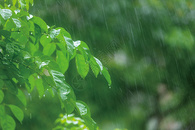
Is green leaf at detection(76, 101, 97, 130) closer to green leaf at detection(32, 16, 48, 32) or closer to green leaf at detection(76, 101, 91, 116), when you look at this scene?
green leaf at detection(76, 101, 91, 116)

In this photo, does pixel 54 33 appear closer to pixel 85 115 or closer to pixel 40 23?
pixel 40 23

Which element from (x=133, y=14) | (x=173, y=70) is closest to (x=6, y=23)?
(x=133, y=14)

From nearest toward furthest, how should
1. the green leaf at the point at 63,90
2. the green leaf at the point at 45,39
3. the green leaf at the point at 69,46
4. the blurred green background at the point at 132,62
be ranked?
1. the green leaf at the point at 63,90
2. the green leaf at the point at 69,46
3. the green leaf at the point at 45,39
4. the blurred green background at the point at 132,62

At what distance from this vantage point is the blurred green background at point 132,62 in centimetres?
534

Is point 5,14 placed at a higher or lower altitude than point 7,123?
higher

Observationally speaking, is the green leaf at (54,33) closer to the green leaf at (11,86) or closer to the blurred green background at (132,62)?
the green leaf at (11,86)

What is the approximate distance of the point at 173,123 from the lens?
243 inches

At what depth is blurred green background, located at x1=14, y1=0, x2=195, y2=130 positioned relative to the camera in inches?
210

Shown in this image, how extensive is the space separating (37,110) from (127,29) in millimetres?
1872

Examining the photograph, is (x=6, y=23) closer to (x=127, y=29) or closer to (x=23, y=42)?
(x=23, y=42)

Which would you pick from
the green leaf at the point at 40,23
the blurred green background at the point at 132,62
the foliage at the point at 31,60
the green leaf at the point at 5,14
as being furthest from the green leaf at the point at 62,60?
the blurred green background at the point at 132,62

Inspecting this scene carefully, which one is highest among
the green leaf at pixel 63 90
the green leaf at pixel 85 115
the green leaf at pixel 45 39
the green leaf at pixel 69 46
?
the green leaf at pixel 45 39

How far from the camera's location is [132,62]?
5926 mm

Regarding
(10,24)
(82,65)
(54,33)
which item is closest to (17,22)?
(10,24)
